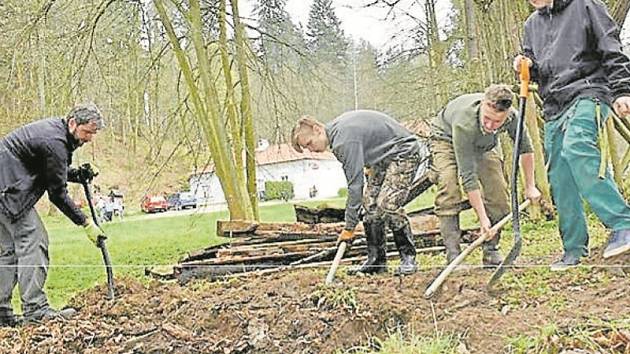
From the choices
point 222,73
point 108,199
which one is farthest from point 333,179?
point 222,73

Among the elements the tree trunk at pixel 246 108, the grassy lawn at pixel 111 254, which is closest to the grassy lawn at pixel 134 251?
the grassy lawn at pixel 111 254

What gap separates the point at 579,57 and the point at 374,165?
1700mm

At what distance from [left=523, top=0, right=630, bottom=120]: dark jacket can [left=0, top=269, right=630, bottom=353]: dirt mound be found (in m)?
1.01

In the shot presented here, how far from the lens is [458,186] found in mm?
5012

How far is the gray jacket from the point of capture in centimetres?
460

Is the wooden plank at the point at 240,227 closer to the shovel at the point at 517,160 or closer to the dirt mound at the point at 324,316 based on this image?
the dirt mound at the point at 324,316

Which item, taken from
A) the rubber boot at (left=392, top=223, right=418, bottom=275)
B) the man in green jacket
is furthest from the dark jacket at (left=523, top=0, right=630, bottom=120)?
the rubber boot at (left=392, top=223, right=418, bottom=275)

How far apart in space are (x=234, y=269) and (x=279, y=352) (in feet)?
10.0

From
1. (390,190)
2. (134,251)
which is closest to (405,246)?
(390,190)

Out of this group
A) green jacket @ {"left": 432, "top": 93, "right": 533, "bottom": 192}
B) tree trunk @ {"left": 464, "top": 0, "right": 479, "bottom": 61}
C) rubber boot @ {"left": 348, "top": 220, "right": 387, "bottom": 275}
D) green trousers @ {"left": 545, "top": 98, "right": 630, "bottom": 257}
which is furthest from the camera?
tree trunk @ {"left": 464, "top": 0, "right": 479, "bottom": 61}

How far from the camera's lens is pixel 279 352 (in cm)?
325

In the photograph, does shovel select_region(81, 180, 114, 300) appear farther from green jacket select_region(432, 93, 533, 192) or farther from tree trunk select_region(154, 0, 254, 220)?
tree trunk select_region(154, 0, 254, 220)

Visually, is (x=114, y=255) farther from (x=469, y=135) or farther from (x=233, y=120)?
(x=469, y=135)

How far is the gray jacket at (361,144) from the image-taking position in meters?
4.60
